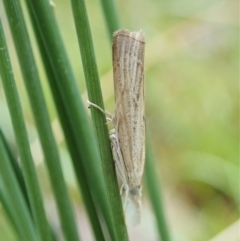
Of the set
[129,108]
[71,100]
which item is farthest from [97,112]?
[129,108]

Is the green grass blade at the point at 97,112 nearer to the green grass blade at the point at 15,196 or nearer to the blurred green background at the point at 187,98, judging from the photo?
the green grass blade at the point at 15,196

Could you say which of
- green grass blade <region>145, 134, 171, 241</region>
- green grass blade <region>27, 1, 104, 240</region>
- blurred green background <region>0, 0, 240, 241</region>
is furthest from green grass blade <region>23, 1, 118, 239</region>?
blurred green background <region>0, 0, 240, 241</region>

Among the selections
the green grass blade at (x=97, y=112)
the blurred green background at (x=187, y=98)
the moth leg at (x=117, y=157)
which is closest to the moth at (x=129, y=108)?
the moth leg at (x=117, y=157)

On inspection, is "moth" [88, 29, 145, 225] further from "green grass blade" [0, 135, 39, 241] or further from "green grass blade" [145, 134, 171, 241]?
"green grass blade" [0, 135, 39, 241]

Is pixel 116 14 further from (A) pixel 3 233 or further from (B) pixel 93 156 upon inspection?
(A) pixel 3 233

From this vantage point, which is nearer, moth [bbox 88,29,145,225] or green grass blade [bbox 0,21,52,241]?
green grass blade [bbox 0,21,52,241]

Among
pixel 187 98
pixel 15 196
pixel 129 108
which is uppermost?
pixel 187 98

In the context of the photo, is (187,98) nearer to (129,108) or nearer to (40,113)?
(129,108)
